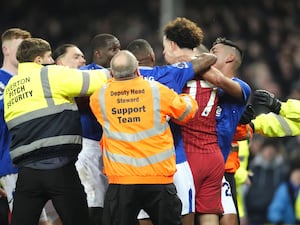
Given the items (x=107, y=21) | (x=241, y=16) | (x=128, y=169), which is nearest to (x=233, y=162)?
(x=128, y=169)

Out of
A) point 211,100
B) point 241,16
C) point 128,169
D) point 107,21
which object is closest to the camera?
point 128,169

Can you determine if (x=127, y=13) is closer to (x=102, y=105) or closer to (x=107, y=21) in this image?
(x=107, y=21)

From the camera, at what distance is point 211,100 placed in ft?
30.4

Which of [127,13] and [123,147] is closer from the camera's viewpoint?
[123,147]

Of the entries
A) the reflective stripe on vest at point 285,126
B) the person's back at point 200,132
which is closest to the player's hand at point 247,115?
the reflective stripe on vest at point 285,126

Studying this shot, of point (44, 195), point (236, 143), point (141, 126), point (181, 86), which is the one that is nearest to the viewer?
point (141, 126)

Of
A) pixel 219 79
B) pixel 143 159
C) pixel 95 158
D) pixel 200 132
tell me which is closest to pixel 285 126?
pixel 200 132

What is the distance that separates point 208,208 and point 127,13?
13886 mm

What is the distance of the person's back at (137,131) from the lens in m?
8.62

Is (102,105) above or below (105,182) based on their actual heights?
above

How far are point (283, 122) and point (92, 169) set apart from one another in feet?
6.26

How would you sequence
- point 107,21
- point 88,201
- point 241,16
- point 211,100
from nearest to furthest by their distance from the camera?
point 211,100 < point 88,201 < point 241,16 < point 107,21

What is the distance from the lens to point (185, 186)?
9203mm

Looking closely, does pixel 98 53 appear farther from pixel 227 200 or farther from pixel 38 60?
pixel 227 200
